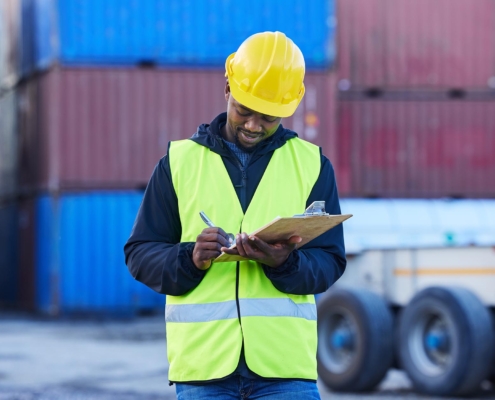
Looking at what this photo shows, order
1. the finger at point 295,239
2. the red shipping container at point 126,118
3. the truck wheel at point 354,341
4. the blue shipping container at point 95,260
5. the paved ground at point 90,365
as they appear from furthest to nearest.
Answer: the red shipping container at point 126,118 < the blue shipping container at point 95,260 < the paved ground at point 90,365 < the truck wheel at point 354,341 < the finger at point 295,239

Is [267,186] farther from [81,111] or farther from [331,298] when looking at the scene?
[81,111]

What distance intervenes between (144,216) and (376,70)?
18033mm

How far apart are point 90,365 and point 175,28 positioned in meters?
10.1

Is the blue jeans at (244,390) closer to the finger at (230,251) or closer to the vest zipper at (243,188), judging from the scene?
the finger at (230,251)

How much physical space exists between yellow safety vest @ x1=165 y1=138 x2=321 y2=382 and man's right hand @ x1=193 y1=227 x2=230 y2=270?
0.13m

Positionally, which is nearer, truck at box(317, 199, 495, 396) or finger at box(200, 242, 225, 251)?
finger at box(200, 242, 225, 251)

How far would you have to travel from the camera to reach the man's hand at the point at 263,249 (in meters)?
2.77

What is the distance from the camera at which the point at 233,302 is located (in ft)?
9.59

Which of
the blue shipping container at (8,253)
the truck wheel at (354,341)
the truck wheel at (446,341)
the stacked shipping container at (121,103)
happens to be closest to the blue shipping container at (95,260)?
the stacked shipping container at (121,103)

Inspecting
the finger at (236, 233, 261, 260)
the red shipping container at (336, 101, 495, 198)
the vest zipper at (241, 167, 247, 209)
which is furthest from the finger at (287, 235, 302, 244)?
the red shipping container at (336, 101, 495, 198)

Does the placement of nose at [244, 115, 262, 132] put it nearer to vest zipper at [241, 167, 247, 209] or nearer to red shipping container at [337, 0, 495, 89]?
vest zipper at [241, 167, 247, 209]

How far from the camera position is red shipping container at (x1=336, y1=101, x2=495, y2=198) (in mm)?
20547

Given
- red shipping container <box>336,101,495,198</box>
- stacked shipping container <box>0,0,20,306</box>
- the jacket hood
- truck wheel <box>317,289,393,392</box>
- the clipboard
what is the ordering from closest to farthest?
1. the clipboard
2. the jacket hood
3. truck wheel <box>317,289,393,392</box>
4. red shipping container <box>336,101,495,198</box>
5. stacked shipping container <box>0,0,20,306</box>

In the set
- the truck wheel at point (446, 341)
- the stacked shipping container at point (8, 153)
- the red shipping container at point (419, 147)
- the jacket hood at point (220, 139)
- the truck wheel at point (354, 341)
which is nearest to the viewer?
the jacket hood at point (220, 139)
